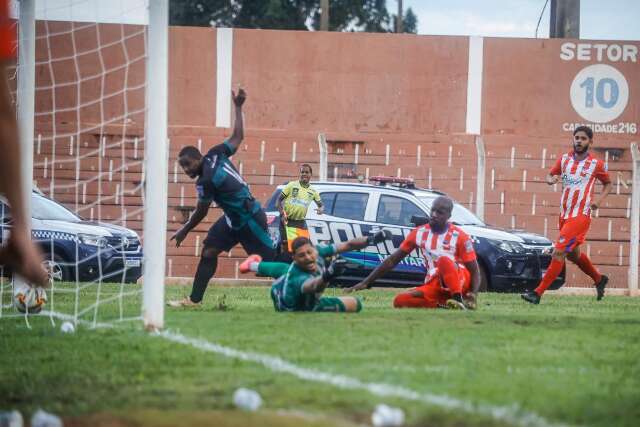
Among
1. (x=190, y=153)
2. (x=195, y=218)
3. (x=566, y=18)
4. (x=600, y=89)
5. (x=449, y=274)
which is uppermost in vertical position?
(x=566, y=18)

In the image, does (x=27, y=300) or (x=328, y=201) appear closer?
(x=27, y=300)

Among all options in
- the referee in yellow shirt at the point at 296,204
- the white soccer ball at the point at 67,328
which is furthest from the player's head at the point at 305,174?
the white soccer ball at the point at 67,328

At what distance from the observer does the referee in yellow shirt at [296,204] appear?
19.0 metres

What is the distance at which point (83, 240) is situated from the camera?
60.5 feet

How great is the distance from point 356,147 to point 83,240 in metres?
7.42

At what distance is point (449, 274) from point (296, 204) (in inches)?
269

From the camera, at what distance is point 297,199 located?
19078 millimetres

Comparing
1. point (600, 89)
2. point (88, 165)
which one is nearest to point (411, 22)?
point (600, 89)

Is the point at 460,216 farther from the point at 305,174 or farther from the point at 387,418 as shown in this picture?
the point at 387,418

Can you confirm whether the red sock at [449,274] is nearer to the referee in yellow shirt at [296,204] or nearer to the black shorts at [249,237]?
the black shorts at [249,237]

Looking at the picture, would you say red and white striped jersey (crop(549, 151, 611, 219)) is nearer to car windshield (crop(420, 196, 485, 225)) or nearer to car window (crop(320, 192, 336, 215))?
car windshield (crop(420, 196, 485, 225))

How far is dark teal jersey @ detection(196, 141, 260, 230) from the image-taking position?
12.2m

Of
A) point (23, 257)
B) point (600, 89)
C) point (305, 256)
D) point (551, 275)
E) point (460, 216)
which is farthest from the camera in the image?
point (600, 89)

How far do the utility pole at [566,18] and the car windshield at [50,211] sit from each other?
42.5 feet
